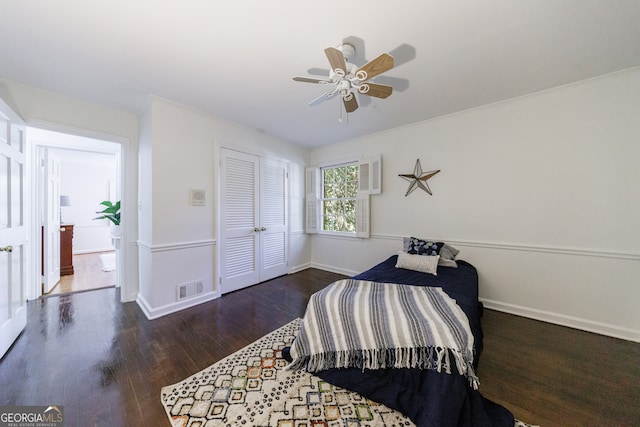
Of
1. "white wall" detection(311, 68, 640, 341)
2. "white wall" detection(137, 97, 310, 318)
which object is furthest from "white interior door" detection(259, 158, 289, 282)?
"white wall" detection(311, 68, 640, 341)

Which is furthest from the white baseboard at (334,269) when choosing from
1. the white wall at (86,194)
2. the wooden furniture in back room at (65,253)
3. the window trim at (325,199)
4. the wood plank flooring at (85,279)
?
the white wall at (86,194)

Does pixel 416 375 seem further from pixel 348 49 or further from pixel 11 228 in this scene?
pixel 11 228

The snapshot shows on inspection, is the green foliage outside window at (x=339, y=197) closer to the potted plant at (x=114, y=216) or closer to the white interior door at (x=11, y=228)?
the potted plant at (x=114, y=216)

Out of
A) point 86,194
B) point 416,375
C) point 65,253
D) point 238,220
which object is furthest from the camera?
point 86,194

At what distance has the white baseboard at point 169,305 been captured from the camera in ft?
8.53

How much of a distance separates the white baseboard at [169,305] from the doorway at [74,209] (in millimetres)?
1316

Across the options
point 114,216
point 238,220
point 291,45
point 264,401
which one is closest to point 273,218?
point 238,220

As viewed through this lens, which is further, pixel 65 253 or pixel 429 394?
pixel 65 253

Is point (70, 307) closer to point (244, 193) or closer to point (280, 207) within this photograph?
point (244, 193)

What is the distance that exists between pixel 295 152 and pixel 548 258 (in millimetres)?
4055

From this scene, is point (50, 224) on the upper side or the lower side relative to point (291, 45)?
lower

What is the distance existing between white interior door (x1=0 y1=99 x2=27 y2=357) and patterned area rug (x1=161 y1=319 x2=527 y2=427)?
175cm

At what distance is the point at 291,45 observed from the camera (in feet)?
5.95

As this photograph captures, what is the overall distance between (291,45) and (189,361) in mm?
2764
